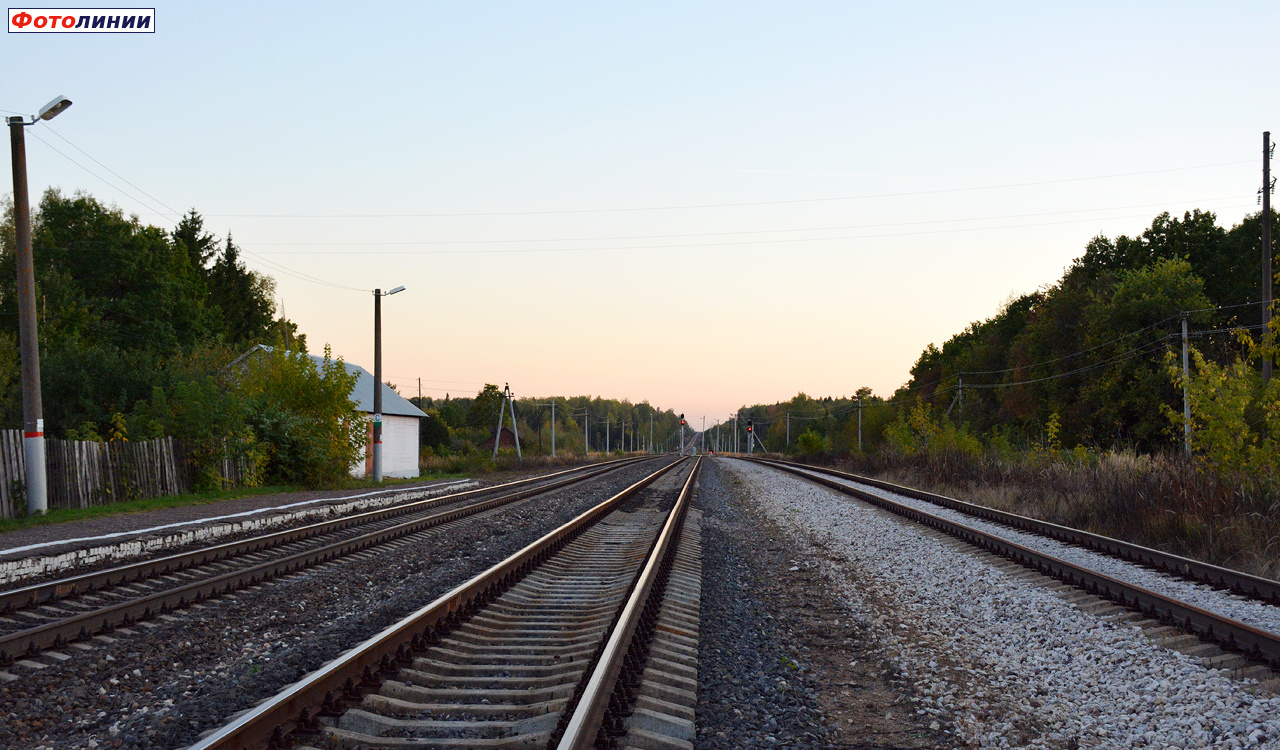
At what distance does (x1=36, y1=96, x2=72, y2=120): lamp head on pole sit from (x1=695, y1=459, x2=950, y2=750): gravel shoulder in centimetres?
1446

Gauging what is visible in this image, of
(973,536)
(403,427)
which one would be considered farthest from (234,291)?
(973,536)

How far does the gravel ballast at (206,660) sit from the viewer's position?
4.32 metres

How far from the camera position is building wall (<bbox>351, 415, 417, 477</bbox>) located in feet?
142

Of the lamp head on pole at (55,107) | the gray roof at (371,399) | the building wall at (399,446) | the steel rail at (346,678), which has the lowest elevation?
the building wall at (399,446)

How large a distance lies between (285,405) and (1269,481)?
24.7 m

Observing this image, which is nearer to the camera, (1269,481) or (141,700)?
(141,700)

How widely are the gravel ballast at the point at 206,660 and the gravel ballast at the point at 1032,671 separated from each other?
4.06 metres

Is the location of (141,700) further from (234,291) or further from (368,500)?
(234,291)

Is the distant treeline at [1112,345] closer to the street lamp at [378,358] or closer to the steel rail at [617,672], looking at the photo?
the steel rail at [617,672]

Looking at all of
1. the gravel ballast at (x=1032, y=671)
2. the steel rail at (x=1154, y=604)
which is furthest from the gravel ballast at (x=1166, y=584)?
the gravel ballast at (x=1032, y=671)

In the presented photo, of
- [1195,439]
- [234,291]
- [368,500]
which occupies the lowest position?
[368,500]

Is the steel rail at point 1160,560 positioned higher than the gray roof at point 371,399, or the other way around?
the gray roof at point 371,399

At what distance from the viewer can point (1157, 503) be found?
12289 millimetres

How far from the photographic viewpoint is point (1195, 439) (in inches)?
574
